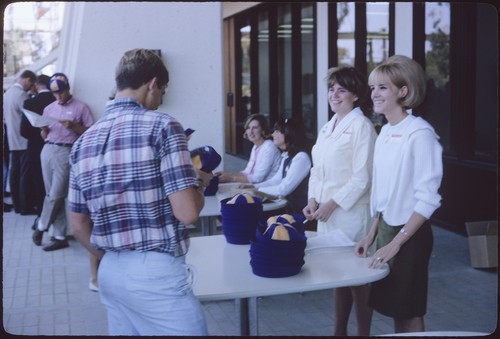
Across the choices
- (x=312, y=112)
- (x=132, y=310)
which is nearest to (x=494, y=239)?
(x=132, y=310)

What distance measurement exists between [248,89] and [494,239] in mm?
8432

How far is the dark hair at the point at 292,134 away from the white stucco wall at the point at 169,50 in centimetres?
192

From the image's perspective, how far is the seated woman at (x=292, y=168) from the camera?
13.1 feet

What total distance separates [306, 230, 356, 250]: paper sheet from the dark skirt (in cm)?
24

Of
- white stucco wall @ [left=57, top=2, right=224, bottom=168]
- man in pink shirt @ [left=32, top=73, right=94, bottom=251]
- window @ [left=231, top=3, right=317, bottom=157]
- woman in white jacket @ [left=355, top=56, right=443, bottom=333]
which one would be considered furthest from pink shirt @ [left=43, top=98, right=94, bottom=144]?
woman in white jacket @ [left=355, top=56, right=443, bottom=333]

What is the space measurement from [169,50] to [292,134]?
222 centimetres

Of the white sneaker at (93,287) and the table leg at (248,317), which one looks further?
the white sneaker at (93,287)

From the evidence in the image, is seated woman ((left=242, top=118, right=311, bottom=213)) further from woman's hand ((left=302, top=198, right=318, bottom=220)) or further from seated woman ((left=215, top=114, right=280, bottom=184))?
woman's hand ((left=302, top=198, right=318, bottom=220))

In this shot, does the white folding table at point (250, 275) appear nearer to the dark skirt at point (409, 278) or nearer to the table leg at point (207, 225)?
the dark skirt at point (409, 278)

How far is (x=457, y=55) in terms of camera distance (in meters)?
5.82

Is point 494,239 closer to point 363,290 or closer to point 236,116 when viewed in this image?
point 363,290

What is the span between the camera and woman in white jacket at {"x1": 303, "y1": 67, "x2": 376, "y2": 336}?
111 inches

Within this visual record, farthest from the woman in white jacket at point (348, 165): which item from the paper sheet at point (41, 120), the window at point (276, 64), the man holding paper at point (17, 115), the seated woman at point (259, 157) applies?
the man holding paper at point (17, 115)

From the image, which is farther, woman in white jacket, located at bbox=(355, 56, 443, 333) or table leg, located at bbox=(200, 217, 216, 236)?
table leg, located at bbox=(200, 217, 216, 236)
